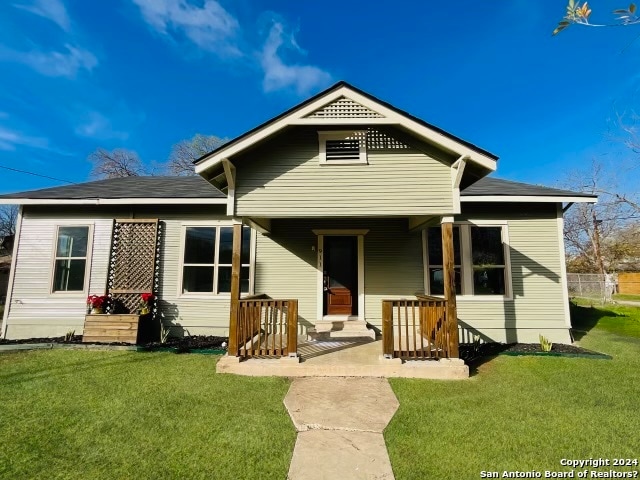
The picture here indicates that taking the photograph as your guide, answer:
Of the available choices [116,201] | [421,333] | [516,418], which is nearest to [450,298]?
[421,333]

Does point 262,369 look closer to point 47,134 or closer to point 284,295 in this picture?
point 284,295

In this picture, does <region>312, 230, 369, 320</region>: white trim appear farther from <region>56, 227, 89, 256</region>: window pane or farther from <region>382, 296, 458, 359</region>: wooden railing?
<region>56, 227, 89, 256</region>: window pane

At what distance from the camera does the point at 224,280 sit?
7.90 metres

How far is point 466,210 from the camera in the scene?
7.64 metres

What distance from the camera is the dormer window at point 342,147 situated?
5797 mm

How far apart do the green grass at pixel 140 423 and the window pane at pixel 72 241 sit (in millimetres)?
3103

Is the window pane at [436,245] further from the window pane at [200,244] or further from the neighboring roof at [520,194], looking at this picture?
the window pane at [200,244]

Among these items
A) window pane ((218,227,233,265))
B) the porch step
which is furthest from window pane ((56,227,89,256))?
the porch step

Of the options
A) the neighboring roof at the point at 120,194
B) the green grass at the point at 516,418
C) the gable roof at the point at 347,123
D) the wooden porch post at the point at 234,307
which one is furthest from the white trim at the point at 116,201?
the green grass at the point at 516,418

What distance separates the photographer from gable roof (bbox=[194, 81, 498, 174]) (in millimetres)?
5355

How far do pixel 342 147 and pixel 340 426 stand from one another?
179 inches

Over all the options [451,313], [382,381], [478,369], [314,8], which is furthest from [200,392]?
[314,8]

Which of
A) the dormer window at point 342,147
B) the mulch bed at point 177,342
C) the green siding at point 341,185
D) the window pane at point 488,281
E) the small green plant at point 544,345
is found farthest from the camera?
the window pane at point 488,281

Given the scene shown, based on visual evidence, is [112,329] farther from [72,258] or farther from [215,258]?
[215,258]
